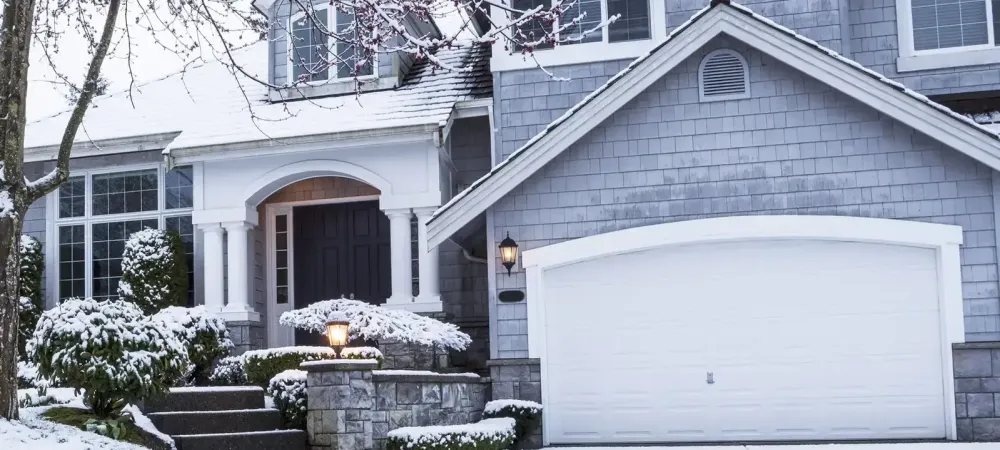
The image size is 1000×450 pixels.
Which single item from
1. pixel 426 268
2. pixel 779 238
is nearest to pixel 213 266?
pixel 426 268

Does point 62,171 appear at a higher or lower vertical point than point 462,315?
higher

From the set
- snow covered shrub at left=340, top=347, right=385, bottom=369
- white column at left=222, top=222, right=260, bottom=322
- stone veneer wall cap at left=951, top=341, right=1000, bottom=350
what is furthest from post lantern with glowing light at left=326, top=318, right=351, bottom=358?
stone veneer wall cap at left=951, top=341, right=1000, bottom=350

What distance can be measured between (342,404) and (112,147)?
25.5ft

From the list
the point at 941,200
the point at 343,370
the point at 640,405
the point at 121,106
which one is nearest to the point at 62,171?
the point at 343,370

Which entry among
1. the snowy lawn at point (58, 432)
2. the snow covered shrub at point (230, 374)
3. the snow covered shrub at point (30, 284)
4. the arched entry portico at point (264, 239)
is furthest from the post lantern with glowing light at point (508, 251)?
the snow covered shrub at point (30, 284)

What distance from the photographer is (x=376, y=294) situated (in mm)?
16000

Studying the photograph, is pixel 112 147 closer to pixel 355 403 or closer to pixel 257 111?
pixel 257 111

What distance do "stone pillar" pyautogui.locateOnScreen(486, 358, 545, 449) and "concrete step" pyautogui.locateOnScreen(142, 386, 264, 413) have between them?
262cm

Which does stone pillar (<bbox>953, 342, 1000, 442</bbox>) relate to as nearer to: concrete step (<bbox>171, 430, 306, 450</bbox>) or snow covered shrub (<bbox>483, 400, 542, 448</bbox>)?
snow covered shrub (<bbox>483, 400, 542, 448</bbox>)

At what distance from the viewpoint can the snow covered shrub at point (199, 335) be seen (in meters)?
13.2

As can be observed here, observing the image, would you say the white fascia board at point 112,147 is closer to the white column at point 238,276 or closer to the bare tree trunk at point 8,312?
the white column at point 238,276

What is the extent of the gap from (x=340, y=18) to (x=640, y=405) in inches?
283

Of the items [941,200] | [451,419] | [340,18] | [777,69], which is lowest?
[451,419]

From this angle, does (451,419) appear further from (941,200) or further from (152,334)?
(941,200)
